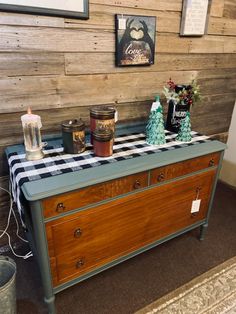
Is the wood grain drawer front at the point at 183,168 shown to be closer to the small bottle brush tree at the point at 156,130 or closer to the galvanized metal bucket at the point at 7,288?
the small bottle brush tree at the point at 156,130

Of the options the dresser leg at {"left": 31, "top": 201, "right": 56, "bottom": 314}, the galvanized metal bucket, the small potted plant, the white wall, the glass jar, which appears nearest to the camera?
the dresser leg at {"left": 31, "top": 201, "right": 56, "bottom": 314}

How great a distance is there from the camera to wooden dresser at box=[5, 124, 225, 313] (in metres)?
1.08

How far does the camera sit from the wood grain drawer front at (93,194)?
A: 3.50 feet

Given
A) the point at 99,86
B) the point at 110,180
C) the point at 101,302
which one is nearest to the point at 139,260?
the point at 101,302

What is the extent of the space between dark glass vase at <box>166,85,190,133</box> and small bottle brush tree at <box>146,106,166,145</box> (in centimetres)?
20

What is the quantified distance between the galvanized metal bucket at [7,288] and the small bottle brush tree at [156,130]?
3.43 feet

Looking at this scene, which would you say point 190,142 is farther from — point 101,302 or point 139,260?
point 101,302

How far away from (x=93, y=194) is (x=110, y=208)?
145 millimetres

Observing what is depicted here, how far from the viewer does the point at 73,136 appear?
4.21 feet

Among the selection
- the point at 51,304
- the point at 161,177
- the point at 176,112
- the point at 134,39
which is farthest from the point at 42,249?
the point at 134,39

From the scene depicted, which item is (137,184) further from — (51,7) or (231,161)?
(231,161)

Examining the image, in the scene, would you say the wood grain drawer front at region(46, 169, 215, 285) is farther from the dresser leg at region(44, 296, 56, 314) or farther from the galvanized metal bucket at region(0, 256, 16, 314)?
the galvanized metal bucket at region(0, 256, 16, 314)

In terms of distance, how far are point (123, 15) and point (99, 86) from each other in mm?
453

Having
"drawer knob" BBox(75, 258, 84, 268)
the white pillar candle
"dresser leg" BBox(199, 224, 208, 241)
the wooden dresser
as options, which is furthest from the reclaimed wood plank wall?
"dresser leg" BBox(199, 224, 208, 241)
